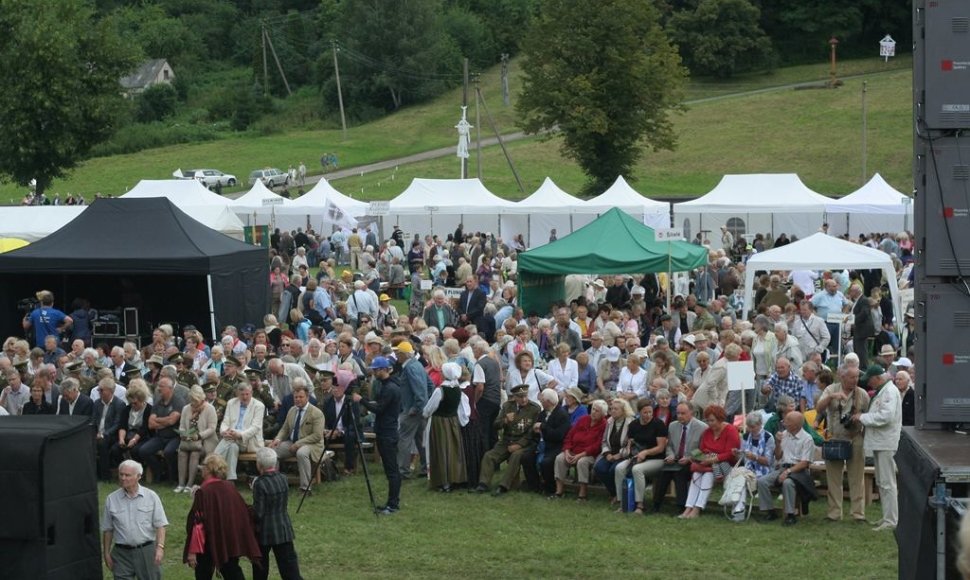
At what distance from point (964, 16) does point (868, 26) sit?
261 feet

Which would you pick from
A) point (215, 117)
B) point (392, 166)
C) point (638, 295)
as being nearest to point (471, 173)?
point (392, 166)

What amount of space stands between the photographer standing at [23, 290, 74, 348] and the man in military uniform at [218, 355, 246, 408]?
6.05 metres

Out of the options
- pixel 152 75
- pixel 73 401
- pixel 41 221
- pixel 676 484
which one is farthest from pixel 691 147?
pixel 676 484

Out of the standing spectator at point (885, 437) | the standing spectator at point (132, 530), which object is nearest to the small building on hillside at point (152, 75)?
the standing spectator at point (885, 437)

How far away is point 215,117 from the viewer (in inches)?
3378

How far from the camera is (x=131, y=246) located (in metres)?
20.4

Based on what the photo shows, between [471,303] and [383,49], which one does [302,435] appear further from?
[383,49]

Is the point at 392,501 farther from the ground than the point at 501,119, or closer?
closer

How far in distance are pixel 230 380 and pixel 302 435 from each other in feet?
5.24

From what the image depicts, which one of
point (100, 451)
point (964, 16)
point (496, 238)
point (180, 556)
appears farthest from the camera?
point (496, 238)

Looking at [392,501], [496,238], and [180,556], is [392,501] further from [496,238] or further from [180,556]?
[496,238]

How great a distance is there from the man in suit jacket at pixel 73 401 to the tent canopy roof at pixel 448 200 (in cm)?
2214

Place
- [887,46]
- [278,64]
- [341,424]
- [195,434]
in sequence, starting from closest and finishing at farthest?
[195,434] < [341,424] < [887,46] < [278,64]

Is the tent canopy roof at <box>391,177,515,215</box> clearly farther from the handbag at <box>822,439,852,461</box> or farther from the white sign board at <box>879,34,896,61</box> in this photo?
the white sign board at <box>879,34,896,61</box>
